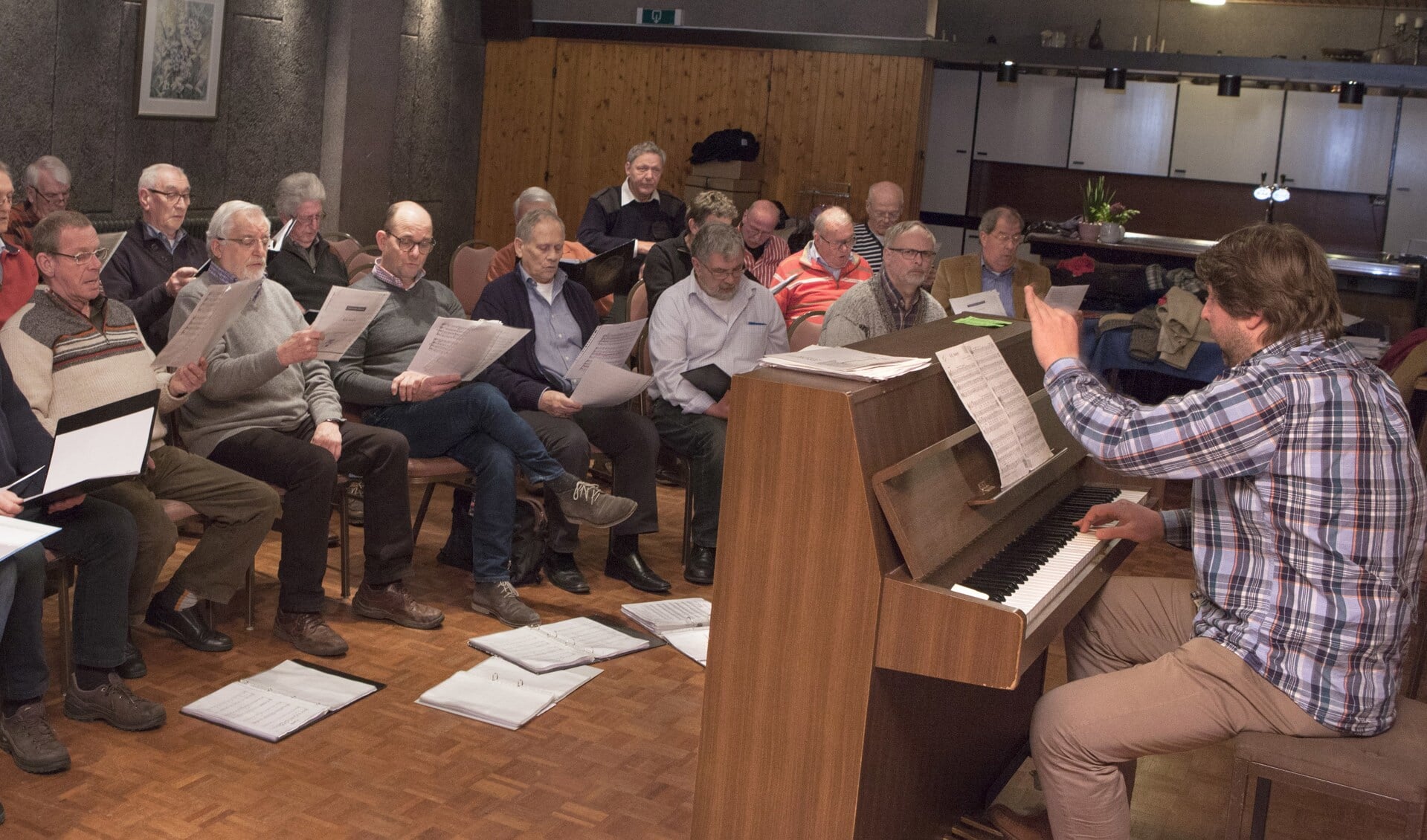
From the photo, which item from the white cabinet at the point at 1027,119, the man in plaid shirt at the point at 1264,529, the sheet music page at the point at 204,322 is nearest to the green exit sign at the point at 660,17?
the white cabinet at the point at 1027,119

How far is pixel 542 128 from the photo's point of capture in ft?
36.9

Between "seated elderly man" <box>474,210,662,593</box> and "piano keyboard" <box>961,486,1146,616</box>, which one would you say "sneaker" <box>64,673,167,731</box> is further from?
"piano keyboard" <box>961,486,1146,616</box>

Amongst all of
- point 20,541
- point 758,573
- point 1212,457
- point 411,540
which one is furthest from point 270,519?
point 1212,457

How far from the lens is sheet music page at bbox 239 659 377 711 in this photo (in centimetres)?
343

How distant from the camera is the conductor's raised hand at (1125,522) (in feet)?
9.43

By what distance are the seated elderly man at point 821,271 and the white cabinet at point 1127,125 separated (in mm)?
6546

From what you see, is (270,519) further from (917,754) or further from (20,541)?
(917,754)

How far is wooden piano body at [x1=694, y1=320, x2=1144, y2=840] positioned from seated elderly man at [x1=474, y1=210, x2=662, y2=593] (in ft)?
6.65

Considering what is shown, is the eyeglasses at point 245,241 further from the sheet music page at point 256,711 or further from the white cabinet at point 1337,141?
the white cabinet at point 1337,141

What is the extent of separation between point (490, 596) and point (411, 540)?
0.30 m

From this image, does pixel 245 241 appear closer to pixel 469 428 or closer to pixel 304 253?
pixel 469 428

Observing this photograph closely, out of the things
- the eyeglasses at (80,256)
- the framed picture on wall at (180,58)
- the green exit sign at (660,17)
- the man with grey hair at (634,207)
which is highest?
the green exit sign at (660,17)

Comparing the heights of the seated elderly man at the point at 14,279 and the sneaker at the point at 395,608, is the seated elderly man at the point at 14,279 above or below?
above

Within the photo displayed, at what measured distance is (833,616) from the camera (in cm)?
235
